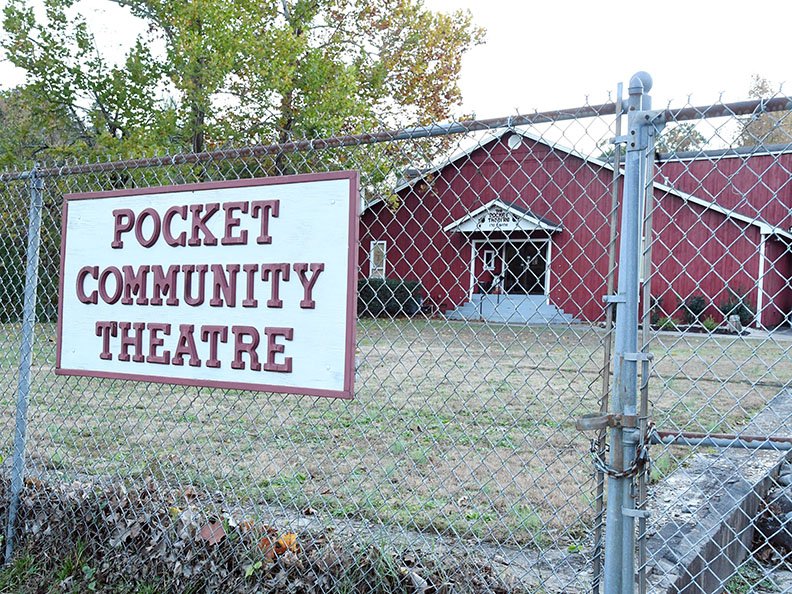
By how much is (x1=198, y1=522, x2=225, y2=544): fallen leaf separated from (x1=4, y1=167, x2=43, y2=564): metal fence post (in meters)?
1.18

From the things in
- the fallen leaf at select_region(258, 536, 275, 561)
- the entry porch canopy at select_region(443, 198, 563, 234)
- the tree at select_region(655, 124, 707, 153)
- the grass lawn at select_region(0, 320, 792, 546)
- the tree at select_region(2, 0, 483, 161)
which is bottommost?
the grass lawn at select_region(0, 320, 792, 546)

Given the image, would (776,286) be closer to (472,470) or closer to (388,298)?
(472,470)

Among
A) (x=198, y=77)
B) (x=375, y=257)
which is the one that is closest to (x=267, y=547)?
(x=375, y=257)

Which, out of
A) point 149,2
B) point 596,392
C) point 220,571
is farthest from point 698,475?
point 149,2

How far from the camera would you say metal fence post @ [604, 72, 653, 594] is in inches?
77.9

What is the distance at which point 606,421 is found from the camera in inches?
77.1

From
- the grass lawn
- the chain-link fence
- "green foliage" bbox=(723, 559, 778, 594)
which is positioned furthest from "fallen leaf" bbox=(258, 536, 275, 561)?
"green foliage" bbox=(723, 559, 778, 594)

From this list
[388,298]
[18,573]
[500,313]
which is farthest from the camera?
[388,298]

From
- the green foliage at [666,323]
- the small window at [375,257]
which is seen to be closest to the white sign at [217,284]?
the small window at [375,257]

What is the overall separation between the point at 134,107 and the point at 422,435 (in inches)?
611

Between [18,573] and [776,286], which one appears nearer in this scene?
[18,573]

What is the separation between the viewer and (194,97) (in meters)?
17.3

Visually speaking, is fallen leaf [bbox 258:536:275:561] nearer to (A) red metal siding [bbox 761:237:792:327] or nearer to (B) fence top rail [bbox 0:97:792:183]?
(B) fence top rail [bbox 0:97:792:183]

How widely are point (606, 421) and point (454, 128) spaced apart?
117 cm
